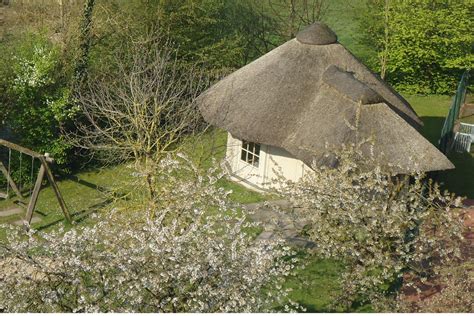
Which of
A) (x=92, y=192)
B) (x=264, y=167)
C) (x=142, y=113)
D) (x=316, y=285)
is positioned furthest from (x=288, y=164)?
(x=92, y=192)

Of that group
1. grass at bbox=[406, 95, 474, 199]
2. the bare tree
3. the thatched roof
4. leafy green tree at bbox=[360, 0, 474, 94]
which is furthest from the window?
leafy green tree at bbox=[360, 0, 474, 94]

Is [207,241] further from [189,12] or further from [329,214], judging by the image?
[189,12]

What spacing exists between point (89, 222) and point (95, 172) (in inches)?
200

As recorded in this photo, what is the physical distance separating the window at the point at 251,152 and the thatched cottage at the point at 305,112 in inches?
1.5

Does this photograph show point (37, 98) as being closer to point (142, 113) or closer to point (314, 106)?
point (142, 113)

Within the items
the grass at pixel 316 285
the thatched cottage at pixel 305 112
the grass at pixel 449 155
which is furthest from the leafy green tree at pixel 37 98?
the grass at pixel 449 155

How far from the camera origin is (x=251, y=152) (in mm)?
21094

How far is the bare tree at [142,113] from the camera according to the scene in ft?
52.7

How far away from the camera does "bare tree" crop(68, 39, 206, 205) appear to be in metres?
16.1

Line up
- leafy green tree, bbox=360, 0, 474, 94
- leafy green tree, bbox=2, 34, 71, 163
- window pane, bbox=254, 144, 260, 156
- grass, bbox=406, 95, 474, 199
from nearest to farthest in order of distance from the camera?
window pane, bbox=254, 144, 260, 156, grass, bbox=406, 95, 474, 199, leafy green tree, bbox=2, 34, 71, 163, leafy green tree, bbox=360, 0, 474, 94

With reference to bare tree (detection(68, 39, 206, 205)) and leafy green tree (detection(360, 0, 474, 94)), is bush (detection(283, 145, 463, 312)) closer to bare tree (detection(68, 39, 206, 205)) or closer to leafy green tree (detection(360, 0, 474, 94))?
bare tree (detection(68, 39, 206, 205))

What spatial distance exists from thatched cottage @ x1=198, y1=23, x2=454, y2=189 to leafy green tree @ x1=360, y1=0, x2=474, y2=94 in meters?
11.1

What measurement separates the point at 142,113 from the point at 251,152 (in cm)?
542

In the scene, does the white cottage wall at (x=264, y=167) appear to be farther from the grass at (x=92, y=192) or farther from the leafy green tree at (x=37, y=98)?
→ the leafy green tree at (x=37, y=98)
